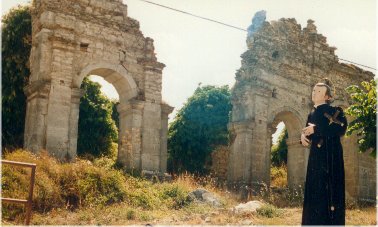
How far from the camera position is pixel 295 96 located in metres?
18.4

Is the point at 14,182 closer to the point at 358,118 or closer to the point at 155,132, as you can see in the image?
the point at 155,132

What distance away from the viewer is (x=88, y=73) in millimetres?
14828

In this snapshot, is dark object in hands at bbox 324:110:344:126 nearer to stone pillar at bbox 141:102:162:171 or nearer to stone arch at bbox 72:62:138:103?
stone pillar at bbox 141:102:162:171

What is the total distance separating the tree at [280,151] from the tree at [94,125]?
28.4 feet

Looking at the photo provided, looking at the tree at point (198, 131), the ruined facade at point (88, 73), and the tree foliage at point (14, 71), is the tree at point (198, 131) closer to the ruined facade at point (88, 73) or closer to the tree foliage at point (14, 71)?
the ruined facade at point (88, 73)

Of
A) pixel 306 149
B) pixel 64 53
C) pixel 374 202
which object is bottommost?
pixel 374 202

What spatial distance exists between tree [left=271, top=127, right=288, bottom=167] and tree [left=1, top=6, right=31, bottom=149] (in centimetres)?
1353

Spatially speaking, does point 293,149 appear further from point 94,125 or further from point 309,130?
point 309,130

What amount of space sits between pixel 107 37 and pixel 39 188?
594 cm

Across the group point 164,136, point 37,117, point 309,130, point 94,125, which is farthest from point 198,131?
point 309,130

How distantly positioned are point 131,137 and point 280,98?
19.6ft

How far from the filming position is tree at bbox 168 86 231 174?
2412cm

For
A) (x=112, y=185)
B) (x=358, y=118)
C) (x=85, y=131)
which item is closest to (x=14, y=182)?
(x=112, y=185)

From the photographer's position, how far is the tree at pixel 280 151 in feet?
83.2
